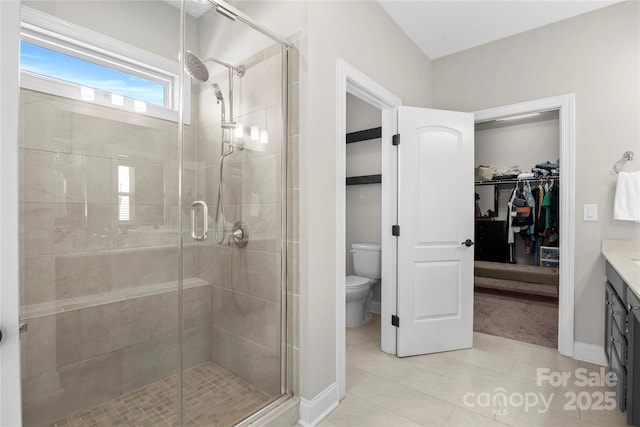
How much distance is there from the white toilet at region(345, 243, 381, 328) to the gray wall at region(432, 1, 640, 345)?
5.69ft

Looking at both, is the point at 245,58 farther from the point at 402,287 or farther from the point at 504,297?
the point at 504,297

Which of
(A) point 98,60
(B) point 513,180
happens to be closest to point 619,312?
(A) point 98,60

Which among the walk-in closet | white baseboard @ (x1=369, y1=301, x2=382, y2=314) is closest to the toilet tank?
white baseboard @ (x1=369, y1=301, x2=382, y2=314)

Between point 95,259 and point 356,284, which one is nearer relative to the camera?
point 95,259

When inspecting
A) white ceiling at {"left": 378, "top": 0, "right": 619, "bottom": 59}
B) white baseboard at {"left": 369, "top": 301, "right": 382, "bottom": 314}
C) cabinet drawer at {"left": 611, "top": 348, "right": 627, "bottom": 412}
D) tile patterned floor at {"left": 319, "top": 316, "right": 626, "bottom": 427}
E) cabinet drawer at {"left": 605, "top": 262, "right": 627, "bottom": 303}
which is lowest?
tile patterned floor at {"left": 319, "top": 316, "right": 626, "bottom": 427}

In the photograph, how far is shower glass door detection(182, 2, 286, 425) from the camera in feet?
5.50

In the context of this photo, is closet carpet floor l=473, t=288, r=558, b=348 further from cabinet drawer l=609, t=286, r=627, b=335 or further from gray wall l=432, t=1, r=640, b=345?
cabinet drawer l=609, t=286, r=627, b=335

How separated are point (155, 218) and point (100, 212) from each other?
10.5 inches

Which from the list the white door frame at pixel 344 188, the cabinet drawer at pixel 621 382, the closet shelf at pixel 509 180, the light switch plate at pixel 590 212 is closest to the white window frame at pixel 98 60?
the white door frame at pixel 344 188

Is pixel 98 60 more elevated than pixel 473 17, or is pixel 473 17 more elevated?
pixel 473 17

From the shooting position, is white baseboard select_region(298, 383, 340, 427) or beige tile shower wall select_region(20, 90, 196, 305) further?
white baseboard select_region(298, 383, 340, 427)

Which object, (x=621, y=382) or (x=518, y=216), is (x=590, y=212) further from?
(x=518, y=216)

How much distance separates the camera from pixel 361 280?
11.0 feet

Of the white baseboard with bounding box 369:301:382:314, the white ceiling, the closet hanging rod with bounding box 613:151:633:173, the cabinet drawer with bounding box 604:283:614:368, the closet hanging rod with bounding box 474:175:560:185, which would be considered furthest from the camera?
the closet hanging rod with bounding box 474:175:560:185
